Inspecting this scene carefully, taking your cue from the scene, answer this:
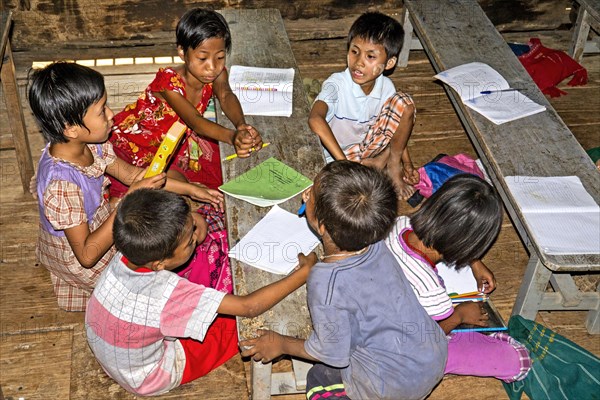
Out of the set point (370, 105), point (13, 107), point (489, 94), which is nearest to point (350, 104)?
point (370, 105)

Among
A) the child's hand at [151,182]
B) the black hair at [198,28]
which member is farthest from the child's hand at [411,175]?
the child's hand at [151,182]

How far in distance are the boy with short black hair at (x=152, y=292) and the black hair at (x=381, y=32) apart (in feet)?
4.64

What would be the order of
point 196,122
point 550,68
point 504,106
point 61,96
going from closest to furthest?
point 61,96
point 196,122
point 504,106
point 550,68

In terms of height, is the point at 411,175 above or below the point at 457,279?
below

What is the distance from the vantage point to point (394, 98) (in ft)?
11.6

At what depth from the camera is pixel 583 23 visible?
4855mm

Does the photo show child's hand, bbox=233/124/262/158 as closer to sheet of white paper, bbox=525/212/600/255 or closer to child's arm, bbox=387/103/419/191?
child's arm, bbox=387/103/419/191

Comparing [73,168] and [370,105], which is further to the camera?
[370,105]

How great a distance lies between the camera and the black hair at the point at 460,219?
2.46 meters

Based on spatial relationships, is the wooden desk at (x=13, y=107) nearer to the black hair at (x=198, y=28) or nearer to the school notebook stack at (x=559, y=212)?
the black hair at (x=198, y=28)

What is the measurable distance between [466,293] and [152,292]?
4.23 ft

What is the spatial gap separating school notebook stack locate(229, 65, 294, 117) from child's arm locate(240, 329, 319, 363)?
4.39ft

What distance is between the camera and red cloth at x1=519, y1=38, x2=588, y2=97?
4.80m

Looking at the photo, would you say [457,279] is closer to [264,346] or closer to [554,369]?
[554,369]
